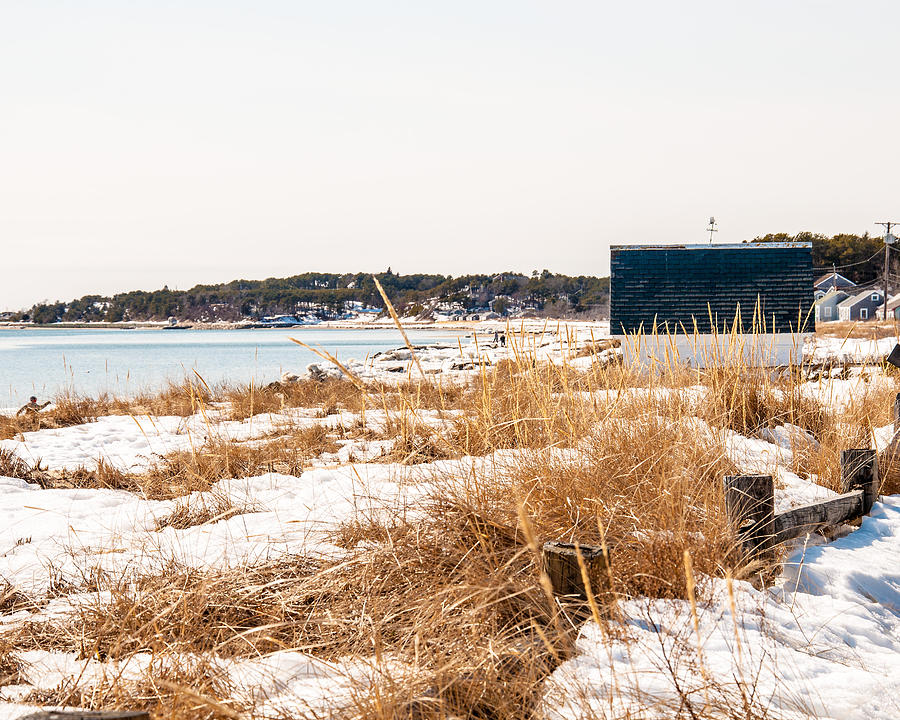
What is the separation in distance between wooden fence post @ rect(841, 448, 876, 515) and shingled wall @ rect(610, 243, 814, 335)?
11477 mm

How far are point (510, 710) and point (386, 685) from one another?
0.35m

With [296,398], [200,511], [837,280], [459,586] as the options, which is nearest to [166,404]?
[296,398]

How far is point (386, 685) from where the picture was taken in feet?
5.89

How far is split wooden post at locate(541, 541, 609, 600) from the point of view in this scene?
2205 mm

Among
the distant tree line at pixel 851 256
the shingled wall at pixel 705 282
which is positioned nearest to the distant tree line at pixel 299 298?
the distant tree line at pixel 851 256

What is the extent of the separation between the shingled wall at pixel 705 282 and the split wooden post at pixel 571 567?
13389 millimetres

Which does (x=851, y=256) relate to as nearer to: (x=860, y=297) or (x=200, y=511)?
(x=860, y=297)

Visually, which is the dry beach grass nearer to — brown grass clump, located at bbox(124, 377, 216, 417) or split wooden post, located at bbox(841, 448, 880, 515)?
split wooden post, located at bbox(841, 448, 880, 515)

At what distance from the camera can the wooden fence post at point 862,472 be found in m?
3.76

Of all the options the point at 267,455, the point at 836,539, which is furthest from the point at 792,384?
the point at 267,455

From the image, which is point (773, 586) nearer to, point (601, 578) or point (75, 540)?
point (601, 578)

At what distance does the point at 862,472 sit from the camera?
375 centimetres

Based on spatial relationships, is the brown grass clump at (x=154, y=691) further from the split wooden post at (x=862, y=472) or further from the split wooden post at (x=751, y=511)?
the split wooden post at (x=862, y=472)

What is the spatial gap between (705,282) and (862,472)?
12.9 meters
